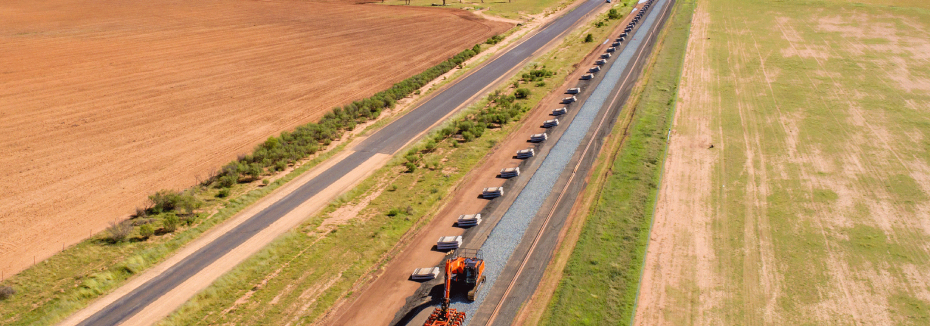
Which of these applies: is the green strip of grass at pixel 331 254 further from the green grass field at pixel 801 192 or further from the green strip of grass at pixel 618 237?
the green grass field at pixel 801 192

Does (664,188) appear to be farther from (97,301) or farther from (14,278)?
(14,278)

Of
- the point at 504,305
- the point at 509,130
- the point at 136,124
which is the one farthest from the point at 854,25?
the point at 136,124

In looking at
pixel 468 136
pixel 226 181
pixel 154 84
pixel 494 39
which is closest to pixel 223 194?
pixel 226 181

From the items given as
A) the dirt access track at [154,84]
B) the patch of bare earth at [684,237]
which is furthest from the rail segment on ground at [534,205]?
the dirt access track at [154,84]

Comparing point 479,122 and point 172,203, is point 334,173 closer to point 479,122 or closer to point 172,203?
point 172,203

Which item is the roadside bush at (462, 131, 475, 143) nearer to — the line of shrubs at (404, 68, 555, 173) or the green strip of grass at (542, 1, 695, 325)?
the line of shrubs at (404, 68, 555, 173)
